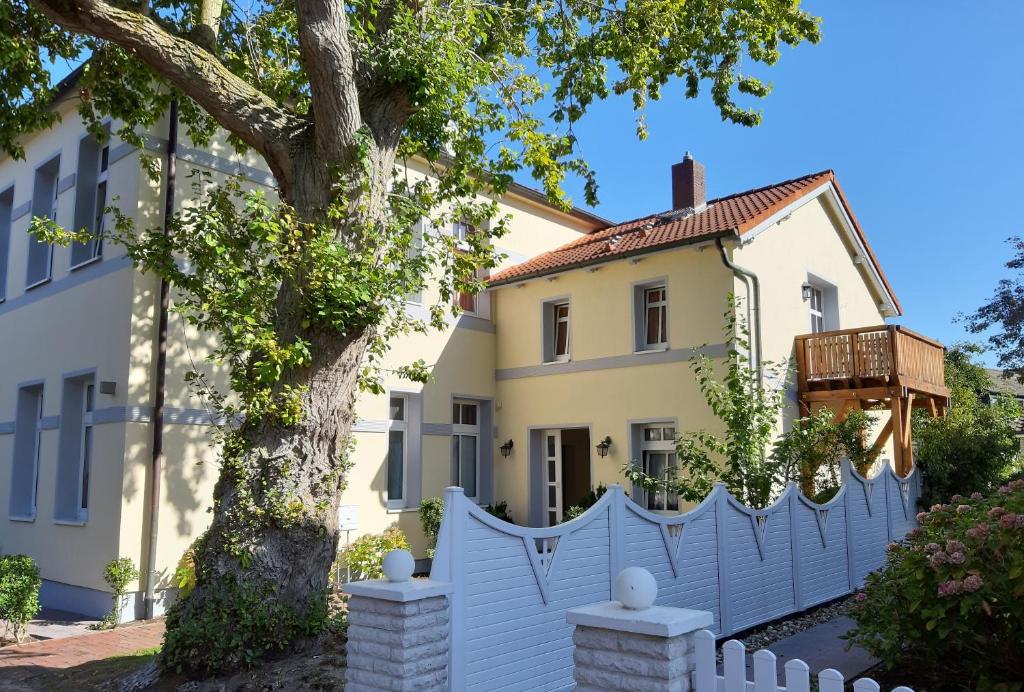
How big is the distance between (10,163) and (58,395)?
547 centimetres

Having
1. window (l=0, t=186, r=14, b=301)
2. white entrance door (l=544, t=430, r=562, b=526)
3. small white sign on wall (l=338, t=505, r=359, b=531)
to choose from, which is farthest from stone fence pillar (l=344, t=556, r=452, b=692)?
window (l=0, t=186, r=14, b=301)

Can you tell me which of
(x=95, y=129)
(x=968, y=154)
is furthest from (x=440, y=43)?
(x=968, y=154)

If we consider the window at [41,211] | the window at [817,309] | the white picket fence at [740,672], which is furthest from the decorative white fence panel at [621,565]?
the window at [41,211]

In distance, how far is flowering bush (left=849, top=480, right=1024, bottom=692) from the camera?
4656mm

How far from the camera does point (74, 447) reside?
12102mm

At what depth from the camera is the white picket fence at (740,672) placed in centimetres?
328

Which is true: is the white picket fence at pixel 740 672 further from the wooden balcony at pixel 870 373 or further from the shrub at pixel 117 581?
the wooden balcony at pixel 870 373

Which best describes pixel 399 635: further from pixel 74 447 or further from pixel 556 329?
pixel 556 329

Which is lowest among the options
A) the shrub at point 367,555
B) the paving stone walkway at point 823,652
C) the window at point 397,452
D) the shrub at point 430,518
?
the paving stone walkway at point 823,652

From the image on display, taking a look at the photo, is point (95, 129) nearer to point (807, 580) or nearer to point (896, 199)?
point (807, 580)

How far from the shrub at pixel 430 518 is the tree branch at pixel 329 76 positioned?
308 inches

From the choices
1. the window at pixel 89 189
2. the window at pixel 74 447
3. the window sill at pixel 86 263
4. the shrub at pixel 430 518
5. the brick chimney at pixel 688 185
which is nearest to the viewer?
the window sill at pixel 86 263

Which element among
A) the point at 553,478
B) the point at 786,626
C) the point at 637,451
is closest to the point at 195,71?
the point at 786,626

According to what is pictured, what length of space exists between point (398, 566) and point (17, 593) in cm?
656
